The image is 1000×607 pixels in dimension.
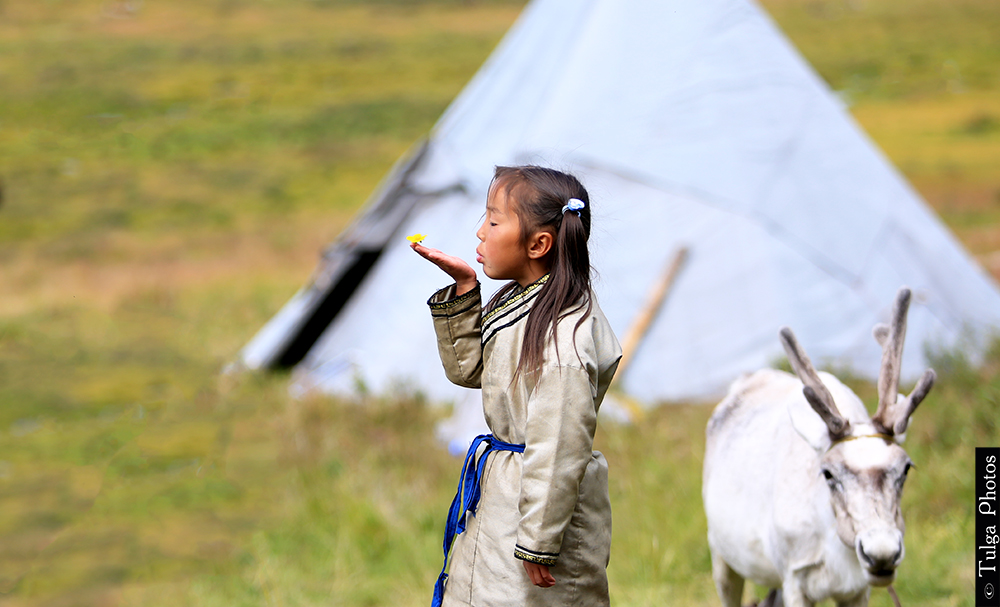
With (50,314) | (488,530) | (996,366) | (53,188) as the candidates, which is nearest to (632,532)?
(488,530)

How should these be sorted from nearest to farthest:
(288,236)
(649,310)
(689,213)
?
(649,310) < (689,213) < (288,236)

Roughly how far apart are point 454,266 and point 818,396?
1103 millimetres

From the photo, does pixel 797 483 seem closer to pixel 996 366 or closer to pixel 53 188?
pixel 996 366

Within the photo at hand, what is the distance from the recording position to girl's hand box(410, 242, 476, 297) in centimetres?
226

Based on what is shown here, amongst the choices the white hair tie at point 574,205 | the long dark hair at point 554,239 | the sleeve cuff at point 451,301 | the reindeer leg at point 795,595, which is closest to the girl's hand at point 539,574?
the long dark hair at point 554,239

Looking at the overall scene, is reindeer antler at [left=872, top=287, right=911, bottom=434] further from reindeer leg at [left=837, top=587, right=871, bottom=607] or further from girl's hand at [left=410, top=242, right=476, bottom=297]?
girl's hand at [left=410, top=242, right=476, bottom=297]

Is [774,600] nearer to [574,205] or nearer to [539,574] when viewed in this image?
[539,574]

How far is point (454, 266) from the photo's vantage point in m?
2.30

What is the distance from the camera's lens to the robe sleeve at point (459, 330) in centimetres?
239

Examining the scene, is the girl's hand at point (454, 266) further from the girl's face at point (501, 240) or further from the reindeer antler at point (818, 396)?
the reindeer antler at point (818, 396)

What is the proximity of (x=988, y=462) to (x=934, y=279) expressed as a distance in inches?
159

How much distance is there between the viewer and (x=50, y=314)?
1186 centimetres

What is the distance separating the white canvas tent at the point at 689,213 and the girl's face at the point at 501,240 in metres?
4.54

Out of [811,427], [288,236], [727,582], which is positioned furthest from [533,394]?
[288,236]
